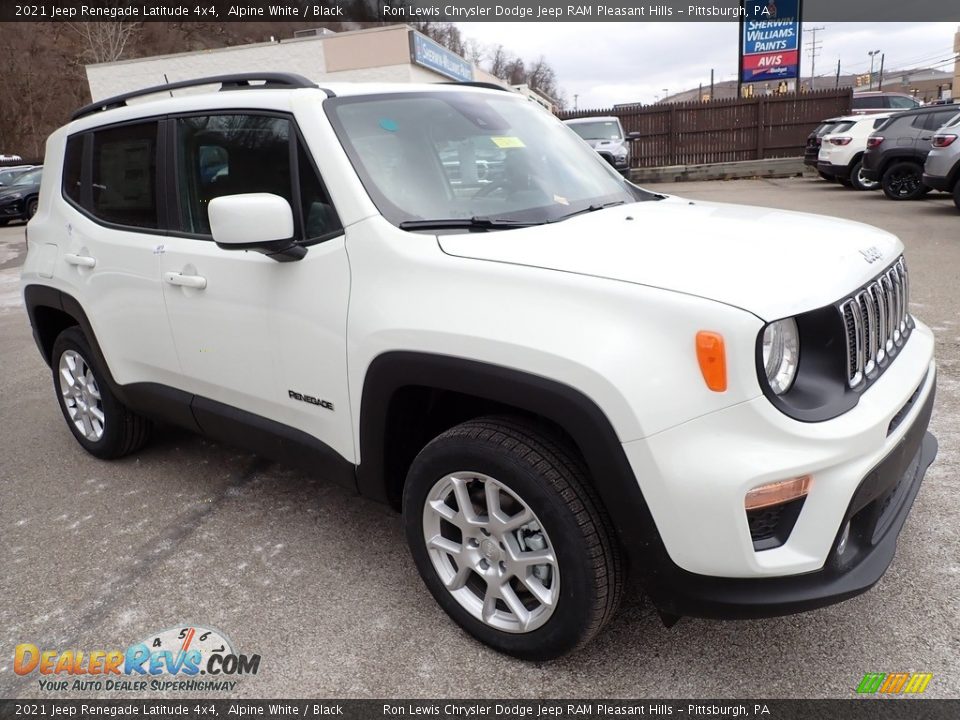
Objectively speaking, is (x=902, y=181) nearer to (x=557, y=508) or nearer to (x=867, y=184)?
(x=867, y=184)

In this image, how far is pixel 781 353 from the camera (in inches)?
79.1

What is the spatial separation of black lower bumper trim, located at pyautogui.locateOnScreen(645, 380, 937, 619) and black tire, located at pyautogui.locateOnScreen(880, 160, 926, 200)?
13265 millimetres

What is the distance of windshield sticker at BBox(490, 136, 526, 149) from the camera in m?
3.10

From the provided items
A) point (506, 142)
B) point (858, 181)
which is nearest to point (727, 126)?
point (858, 181)

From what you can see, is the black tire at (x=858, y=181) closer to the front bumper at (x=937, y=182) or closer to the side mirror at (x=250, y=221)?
the front bumper at (x=937, y=182)

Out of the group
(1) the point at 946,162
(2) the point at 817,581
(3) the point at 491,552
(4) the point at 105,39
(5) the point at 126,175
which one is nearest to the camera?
(2) the point at 817,581

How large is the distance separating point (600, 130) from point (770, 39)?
891 cm

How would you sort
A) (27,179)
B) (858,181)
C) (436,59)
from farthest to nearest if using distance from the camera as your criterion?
(436,59)
(27,179)
(858,181)

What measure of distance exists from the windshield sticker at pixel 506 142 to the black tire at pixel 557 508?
4.24 feet

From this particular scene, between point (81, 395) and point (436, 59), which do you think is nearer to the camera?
point (81, 395)

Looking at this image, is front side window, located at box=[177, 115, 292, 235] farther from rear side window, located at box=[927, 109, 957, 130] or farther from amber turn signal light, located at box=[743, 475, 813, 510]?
rear side window, located at box=[927, 109, 957, 130]

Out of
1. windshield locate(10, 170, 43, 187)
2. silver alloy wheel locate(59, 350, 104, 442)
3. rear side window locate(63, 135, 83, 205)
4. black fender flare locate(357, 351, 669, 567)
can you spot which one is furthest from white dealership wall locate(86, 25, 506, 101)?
black fender flare locate(357, 351, 669, 567)

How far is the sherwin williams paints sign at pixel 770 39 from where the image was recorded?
22.3 m

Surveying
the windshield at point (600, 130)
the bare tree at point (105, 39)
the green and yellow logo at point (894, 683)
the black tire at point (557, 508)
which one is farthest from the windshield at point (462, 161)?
the bare tree at point (105, 39)
